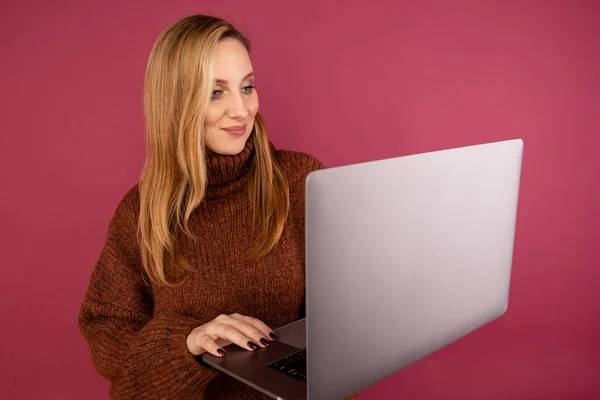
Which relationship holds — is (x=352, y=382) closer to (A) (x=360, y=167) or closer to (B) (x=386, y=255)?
(B) (x=386, y=255)

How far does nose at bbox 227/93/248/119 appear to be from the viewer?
4.01 ft

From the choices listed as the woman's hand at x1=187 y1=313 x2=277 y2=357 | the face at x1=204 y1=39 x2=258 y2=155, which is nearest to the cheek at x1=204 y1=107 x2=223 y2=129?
the face at x1=204 y1=39 x2=258 y2=155

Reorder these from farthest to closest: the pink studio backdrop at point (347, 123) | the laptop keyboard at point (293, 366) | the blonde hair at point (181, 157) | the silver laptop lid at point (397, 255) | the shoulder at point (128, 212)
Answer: the pink studio backdrop at point (347, 123) → the shoulder at point (128, 212) → the blonde hair at point (181, 157) → the laptop keyboard at point (293, 366) → the silver laptop lid at point (397, 255)

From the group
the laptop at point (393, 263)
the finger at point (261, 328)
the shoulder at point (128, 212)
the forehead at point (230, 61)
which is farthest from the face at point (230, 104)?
the laptop at point (393, 263)

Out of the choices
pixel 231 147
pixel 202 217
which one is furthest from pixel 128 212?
pixel 231 147

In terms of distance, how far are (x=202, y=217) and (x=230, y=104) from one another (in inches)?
11.6

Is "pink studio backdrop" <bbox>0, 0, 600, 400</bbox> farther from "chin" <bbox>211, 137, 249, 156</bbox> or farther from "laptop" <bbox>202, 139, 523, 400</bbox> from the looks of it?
"laptop" <bbox>202, 139, 523, 400</bbox>

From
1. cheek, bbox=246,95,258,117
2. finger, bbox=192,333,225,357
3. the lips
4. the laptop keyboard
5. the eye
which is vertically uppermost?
the eye

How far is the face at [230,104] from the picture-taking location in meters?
1.22

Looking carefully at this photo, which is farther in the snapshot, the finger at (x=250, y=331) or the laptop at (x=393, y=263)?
the finger at (x=250, y=331)

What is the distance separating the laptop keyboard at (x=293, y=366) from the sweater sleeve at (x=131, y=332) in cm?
19

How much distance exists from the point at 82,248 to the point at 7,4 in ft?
2.62

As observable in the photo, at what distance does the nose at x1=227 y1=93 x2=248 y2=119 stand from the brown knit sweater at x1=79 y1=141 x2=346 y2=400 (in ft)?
0.34

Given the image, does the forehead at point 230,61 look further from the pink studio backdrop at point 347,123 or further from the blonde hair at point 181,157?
the pink studio backdrop at point 347,123
